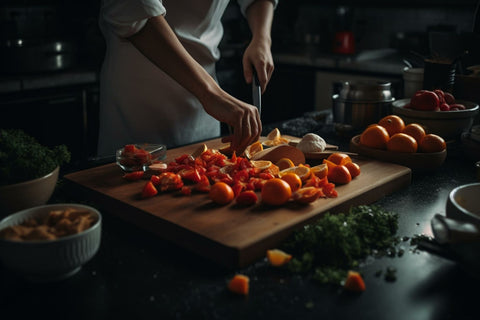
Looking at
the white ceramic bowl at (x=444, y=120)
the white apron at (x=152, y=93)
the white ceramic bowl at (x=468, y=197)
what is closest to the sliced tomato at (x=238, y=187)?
the white ceramic bowl at (x=468, y=197)

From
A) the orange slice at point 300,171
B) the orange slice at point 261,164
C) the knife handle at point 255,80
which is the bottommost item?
the orange slice at point 261,164

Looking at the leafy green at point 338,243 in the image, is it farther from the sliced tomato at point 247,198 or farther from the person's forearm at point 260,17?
the person's forearm at point 260,17

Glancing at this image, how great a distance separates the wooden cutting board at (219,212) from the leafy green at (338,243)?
61 mm

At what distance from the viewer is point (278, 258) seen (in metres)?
0.95

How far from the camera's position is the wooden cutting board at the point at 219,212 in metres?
1.00

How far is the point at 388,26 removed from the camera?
→ 13.3 ft

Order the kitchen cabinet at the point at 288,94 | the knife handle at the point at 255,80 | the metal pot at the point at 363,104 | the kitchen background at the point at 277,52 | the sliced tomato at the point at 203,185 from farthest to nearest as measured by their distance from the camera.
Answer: the kitchen cabinet at the point at 288,94, the kitchen background at the point at 277,52, the metal pot at the point at 363,104, the knife handle at the point at 255,80, the sliced tomato at the point at 203,185

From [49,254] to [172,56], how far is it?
76 centimetres

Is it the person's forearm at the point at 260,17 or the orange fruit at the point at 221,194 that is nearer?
the orange fruit at the point at 221,194

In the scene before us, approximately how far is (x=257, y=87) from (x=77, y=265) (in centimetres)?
101

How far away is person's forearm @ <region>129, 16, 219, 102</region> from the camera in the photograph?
4.67 feet

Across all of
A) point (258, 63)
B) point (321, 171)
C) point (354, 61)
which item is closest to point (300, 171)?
point (321, 171)

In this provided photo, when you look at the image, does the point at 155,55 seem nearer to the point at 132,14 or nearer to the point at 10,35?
the point at 132,14

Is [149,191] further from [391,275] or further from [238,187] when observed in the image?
[391,275]
